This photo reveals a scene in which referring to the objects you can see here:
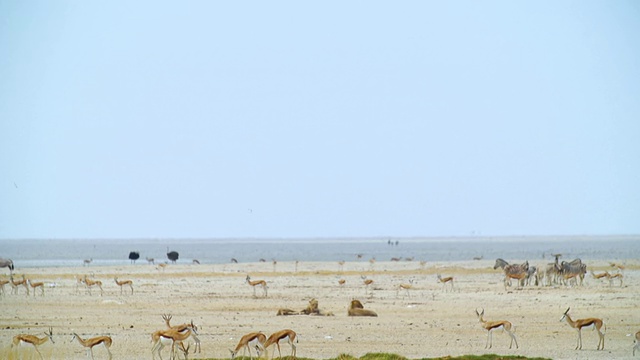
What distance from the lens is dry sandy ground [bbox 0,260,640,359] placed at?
18.9 metres

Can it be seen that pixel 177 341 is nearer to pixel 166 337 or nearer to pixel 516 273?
pixel 166 337

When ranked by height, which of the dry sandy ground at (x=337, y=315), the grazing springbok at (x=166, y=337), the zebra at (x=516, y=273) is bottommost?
the dry sandy ground at (x=337, y=315)

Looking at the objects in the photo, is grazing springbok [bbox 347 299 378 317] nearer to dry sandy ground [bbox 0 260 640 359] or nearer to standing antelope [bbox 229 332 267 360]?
dry sandy ground [bbox 0 260 640 359]

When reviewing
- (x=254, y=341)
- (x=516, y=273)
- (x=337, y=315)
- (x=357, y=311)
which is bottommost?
(x=337, y=315)

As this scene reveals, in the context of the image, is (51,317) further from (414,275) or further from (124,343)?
(414,275)

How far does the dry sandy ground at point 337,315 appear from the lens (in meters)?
18.9

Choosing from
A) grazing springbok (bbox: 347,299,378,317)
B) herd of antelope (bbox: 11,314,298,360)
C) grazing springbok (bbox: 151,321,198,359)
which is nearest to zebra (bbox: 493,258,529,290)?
grazing springbok (bbox: 347,299,378,317)

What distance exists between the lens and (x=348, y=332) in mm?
21516

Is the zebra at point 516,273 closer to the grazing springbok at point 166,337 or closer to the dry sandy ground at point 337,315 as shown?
the dry sandy ground at point 337,315

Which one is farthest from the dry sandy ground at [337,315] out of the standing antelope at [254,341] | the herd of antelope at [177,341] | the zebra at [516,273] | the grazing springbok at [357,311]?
the standing antelope at [254,341]

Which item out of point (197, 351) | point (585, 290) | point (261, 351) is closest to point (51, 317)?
point (197, 351)

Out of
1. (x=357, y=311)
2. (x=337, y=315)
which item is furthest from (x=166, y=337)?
(x=337, y=315)

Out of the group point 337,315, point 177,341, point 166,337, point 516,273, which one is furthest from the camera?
point 516,273

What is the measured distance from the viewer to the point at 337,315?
83.1 ft
